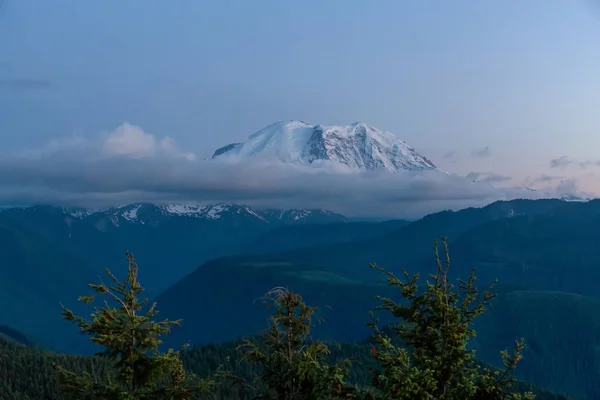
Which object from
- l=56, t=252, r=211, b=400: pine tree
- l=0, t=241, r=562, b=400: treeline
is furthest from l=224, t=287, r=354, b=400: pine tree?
l=56, t=252, r=211, b=400: pine tree

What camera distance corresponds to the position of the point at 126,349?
955 inches

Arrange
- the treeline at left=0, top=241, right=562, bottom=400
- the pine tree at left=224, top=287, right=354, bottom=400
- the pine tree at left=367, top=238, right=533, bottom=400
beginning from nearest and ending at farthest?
1. the pine tree at left=367, top=238, right=533, bottom=400
2. the treeline at left=0, top=241, right=562, bottom=400
3. the pine tree at left=224, top=287, right=354, bottom=400

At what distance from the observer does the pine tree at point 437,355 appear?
1942 cm

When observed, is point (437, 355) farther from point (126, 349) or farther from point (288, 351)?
point (126, 349)

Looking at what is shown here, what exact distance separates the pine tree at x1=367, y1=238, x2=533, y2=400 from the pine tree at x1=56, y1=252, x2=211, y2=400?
Result: 30.6ft

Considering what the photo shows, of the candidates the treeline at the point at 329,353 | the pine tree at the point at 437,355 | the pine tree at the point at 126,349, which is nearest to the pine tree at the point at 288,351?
the treeline at the point at 329,353

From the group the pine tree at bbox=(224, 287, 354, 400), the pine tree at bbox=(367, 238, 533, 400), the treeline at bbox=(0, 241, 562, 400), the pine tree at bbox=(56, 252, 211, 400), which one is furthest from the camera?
the pine tree at bbox=(56, 252, 211, 400)

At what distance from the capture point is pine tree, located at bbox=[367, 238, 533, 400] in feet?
63.7

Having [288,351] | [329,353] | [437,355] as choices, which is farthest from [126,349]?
[437,355]

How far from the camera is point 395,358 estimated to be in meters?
19.9

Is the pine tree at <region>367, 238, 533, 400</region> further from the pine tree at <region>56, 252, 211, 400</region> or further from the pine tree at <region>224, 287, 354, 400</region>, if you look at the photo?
the pine tree at <region>56, 252, 211, 400</region>

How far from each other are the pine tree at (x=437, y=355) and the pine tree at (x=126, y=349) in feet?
30.6

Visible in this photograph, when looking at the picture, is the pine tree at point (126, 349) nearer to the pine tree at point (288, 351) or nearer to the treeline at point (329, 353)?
the treeline at point (329, 353)

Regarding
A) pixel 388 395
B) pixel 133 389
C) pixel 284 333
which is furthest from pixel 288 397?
pixel 133 389
